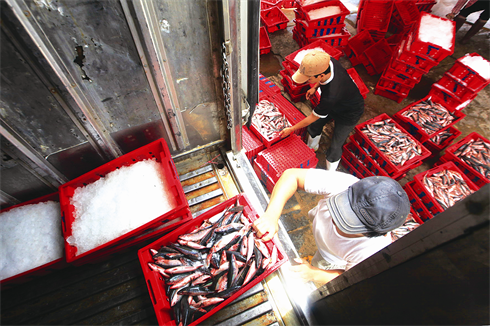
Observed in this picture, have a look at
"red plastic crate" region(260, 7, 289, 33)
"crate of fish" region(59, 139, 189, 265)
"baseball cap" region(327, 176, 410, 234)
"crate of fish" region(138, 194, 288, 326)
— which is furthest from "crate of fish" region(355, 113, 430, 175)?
"red plastic crate" region(260, 7, 289, 33)

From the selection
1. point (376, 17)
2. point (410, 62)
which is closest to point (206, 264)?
point (410, 62)

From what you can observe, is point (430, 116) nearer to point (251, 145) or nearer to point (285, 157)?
point (285, 157)

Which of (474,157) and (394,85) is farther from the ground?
(394,85)

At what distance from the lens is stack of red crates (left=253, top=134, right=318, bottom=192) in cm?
413

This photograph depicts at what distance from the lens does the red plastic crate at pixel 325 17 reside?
6.65 meters

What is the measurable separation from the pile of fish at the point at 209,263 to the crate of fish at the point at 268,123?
7.07 ft

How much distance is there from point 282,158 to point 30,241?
3662mm

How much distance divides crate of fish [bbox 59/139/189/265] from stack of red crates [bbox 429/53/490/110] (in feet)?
20.7

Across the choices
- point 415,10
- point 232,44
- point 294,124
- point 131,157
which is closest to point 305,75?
point 294,124

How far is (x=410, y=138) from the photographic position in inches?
181

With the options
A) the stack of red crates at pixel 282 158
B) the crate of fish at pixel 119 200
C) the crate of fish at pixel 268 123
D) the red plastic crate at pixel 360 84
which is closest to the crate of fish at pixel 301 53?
the red plastic crate at pixel 360 84

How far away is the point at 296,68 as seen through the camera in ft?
18.3

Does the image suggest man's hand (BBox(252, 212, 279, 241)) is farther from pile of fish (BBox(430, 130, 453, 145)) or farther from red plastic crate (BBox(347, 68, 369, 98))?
pile of fish (BBox(430, 130, 453, 145))

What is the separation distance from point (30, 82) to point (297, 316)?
3270mm
